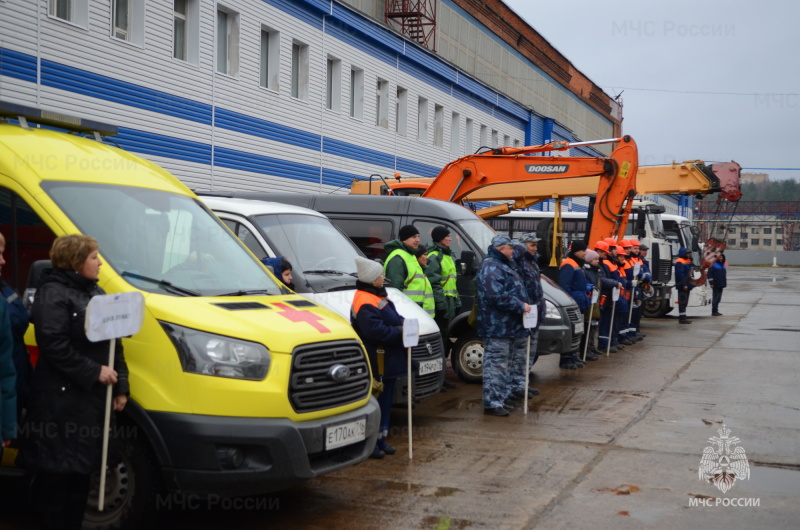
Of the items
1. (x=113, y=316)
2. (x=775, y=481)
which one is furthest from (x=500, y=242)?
(x=113, y=316)

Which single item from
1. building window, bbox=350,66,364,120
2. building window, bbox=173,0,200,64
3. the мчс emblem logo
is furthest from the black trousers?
building window, bbox=350,66,364,120

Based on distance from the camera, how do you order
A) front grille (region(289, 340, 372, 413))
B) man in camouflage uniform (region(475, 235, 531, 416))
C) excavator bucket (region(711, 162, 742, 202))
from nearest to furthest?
front grille (region(289, 340, 372, 413)), man in camouflage uniform (region(475, 235, 531, 416)), excavator bucket (region(711, 162, 742, 202))

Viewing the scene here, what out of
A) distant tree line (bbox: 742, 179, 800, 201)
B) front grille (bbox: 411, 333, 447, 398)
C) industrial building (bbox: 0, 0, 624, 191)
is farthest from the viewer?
distant tree line (bbox: 742, 179, 800, 201)

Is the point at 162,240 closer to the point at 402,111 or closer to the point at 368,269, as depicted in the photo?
the point at 368,269

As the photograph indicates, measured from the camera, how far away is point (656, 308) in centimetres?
2433

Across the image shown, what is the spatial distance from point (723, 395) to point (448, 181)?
28.3ft

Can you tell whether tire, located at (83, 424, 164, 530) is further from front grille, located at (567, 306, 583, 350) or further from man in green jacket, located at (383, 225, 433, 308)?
front grille, located at (567, 306, 583, 350)

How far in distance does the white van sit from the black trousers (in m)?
3.73

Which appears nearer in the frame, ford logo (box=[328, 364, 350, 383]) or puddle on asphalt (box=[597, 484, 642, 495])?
ford logo (box=[328, 364, 350, 383])

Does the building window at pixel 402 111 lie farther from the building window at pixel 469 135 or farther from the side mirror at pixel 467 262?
the side mirror at pixel 467 262

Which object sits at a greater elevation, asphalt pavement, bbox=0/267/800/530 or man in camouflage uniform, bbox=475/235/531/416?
man in camouflage uniform, bbox=475/235/531/416

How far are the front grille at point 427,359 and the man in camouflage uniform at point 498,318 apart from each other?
0.89m

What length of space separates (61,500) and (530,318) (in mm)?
5872

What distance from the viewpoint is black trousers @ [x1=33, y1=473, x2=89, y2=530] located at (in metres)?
4.79
